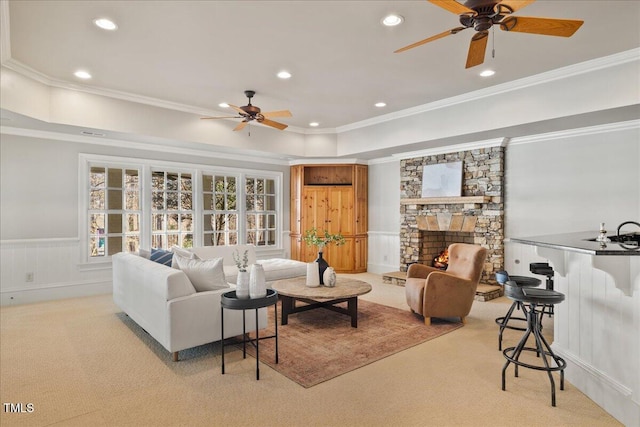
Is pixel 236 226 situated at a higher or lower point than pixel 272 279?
higher

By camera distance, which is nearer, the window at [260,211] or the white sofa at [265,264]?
the white sofa at [265,264]

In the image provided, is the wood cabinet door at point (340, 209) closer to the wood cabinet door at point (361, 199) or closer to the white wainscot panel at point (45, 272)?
the wood cabinet door at point (361, 199)

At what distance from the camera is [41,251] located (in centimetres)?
536

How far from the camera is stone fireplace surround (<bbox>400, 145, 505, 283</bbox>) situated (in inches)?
231

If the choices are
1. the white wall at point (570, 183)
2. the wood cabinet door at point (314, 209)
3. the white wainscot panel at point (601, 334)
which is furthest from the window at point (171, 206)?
the white wainscot panel at point (601, 334)

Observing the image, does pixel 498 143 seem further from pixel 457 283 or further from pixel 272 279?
pixel 272 279

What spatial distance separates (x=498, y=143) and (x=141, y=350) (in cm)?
571

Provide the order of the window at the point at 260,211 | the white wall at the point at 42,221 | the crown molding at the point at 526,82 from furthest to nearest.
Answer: the window at the point at 260,211 → the white wall at the point at 42,221 → the crown molding at the point at 526,82

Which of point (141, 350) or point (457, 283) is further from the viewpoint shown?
point (457, 283)

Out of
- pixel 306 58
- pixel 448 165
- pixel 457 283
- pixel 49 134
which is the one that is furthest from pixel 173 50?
pixel 448 165

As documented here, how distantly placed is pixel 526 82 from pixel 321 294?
386cm

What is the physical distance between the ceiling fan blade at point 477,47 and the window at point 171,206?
5.30 meters

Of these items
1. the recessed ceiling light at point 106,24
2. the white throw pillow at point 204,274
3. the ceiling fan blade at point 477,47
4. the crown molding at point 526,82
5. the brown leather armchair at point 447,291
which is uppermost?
the recessed ceiling light at point 106,24

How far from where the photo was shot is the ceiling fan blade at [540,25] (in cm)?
249
